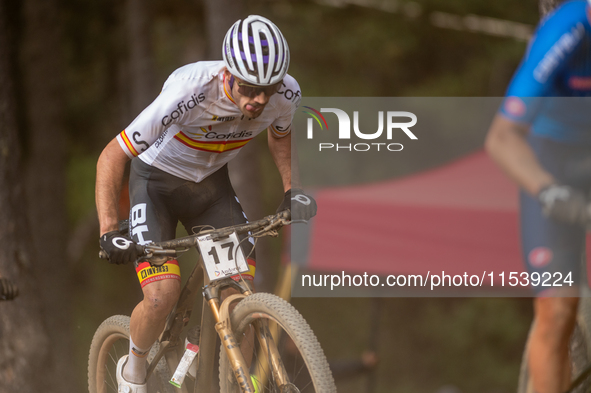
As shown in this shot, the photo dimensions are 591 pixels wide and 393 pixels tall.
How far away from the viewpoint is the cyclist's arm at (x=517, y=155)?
93.5 inches

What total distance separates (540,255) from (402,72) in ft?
37.9

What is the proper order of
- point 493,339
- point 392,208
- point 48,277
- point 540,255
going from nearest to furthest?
point 540,255 → point 392,208 → point 48,277 → point 493,339

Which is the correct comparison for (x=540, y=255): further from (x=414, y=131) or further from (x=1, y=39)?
(x=1, y=39)

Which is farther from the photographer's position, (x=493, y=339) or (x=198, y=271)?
(x=493, y=339)

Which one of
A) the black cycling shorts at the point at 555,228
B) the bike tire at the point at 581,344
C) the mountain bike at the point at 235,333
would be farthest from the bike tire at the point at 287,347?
the bike tire at the point at 581,344

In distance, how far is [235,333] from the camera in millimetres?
3053

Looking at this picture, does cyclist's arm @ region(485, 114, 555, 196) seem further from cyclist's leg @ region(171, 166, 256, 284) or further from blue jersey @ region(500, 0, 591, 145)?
cyclist's leg @ region(171, 166, 256, 284)

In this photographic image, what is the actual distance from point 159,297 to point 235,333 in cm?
43

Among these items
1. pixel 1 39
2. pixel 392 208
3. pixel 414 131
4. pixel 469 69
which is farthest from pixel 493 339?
pixel 1 39

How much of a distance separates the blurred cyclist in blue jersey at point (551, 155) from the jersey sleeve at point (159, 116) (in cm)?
146

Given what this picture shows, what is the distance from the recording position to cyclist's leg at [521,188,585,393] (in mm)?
2615

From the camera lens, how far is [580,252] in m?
2.67

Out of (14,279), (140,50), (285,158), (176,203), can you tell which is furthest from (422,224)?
(140,50)

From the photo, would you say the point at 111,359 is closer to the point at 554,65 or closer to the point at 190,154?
the point at 190,154
